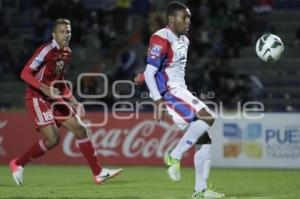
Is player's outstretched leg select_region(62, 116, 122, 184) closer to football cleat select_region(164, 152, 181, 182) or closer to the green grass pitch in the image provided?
the green grass pitch

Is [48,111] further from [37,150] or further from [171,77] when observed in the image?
[171,77]

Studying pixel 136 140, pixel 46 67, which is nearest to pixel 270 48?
pixel 46 67

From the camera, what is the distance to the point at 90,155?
12.2m

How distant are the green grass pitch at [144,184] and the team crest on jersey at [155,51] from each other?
1.77 metres

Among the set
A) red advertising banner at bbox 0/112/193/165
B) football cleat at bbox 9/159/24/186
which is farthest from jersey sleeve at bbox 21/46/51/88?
red advertising banner at bbox 0/112/193/165

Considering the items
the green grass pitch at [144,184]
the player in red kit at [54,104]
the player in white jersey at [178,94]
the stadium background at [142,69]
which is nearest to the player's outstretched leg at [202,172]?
the player in white jersey at [178,94]

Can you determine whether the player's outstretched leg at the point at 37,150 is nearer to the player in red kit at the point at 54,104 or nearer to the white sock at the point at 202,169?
the player in red kit at the point at 54,104

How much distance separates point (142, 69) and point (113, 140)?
10.8ft

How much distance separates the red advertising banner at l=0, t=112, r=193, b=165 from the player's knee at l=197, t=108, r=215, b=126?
7407 millimetres

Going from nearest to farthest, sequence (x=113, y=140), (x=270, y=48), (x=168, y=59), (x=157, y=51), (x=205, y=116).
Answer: (x=205, y=116) < (x=157, y=51) < (x=168, y=59) < (x=270, y=48) < (x=113, y=140)

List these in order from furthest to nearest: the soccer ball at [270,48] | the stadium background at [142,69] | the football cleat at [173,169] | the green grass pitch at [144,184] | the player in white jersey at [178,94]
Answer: the stadium background at [142,69], the soccer ball at [270,48], the green grass pitch at [144,184], the player in white jersey at [178,94], the football cleat at [173,169]

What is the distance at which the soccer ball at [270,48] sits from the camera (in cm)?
1088

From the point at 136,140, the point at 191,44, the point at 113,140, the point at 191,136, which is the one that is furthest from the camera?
the point at 191,44

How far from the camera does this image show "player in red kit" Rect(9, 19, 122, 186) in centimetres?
1208
